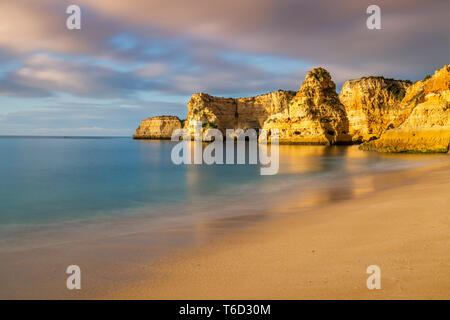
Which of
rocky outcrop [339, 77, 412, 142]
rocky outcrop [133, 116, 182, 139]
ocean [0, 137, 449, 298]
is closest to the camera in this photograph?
ocean [0, 137, 449, 298]

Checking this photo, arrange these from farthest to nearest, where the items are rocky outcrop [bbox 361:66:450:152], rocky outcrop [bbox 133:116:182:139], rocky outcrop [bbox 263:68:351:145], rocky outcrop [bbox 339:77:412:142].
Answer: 1. rocky outcrop [bbox 133:116:182:139]
2. rocky outcrop [bbox 339:77:412:142]
3. rocky outcrop [bbox 263:68:351:145]
4. rocky outcrop [bbox 361:66:450:152]

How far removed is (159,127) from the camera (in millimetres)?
148875

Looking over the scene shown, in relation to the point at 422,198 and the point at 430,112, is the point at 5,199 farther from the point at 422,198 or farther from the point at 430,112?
the point at 430,112

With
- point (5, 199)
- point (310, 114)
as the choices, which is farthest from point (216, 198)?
point (310, 114)

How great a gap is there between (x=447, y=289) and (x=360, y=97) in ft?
229

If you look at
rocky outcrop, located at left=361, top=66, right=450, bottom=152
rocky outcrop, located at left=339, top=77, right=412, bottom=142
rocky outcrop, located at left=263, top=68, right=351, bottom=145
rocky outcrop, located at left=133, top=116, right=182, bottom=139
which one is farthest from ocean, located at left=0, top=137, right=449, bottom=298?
rocky outcrop, located at left=133, top=116, right=182, bottom=139

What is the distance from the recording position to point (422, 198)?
28.4ft

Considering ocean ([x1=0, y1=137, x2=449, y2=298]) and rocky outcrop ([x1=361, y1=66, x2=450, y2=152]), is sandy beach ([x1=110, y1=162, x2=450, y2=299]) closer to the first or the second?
ocean ([x1=0, y1=137, x2=449, y2=298])

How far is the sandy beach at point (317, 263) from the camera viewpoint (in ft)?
11.1

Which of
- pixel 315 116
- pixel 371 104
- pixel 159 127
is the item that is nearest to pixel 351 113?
pixel 371 104

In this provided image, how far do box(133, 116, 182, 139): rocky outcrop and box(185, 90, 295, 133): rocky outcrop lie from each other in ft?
164

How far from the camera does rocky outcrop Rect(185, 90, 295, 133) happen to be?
302 ft

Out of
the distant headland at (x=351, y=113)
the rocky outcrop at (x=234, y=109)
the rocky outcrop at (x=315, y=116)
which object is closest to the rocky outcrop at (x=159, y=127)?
the rocky outcrop at (x=234, y=109)

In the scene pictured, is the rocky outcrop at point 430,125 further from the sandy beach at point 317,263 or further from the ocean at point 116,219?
the sandy beach at point 317,263
